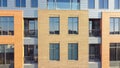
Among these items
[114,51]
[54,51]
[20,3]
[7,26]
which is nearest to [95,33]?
[114,51]

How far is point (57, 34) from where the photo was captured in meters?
24.0

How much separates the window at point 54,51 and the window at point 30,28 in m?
2.31

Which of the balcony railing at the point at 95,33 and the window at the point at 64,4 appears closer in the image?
the window at the point at 64,4

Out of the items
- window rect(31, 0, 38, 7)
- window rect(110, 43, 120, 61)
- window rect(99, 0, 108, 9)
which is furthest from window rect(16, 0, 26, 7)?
window rect(110, 43, 120, 61)

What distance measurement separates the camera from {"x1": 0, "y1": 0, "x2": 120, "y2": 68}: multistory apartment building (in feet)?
77.7

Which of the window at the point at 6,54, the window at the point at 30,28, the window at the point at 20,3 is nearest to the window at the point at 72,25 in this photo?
the window at the point at 30,28

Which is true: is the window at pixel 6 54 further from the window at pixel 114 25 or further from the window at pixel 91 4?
the window at pixel 114 25

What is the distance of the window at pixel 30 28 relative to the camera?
24.5 metres

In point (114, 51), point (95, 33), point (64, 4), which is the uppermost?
point (64, 4)

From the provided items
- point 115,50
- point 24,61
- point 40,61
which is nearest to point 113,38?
point 115,50

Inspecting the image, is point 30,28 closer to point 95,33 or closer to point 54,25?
point 54,25

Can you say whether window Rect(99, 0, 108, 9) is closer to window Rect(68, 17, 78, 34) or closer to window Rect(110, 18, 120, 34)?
window Rect(110, 18, 120, 34)

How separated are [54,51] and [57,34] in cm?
185

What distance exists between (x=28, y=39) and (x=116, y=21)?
980 cm
